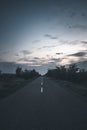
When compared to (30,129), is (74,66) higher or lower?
higher

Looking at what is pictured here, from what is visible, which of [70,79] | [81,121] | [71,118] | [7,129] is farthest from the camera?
[70,79]

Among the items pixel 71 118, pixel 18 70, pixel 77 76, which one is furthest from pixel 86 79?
pixel 18 70

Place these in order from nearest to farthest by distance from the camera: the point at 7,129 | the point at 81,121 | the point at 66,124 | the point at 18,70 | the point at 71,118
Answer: the point at 7,129 → the point at 66,124 → the point at 81,121 → the point at 71,118 → the point at 18,70

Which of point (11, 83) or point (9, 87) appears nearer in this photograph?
point (9, 87)

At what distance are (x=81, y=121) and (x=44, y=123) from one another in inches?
64.3

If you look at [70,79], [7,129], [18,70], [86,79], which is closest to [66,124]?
[7,129]

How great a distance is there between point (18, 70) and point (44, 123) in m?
116

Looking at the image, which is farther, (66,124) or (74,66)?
(74,66)

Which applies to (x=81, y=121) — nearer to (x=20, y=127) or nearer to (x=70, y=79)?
(x=20, y=127)

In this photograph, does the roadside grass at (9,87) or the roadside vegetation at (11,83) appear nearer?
the roadside grass at (9,87)

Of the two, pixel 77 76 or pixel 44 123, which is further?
pixel 77 76

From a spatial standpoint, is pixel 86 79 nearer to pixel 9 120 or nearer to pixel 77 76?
pixel 77 76

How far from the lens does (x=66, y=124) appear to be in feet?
23.9

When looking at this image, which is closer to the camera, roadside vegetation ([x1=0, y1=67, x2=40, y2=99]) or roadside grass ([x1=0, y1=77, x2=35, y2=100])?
roadside grass ([x1=0, y1=77, x2=35, y2=100])
